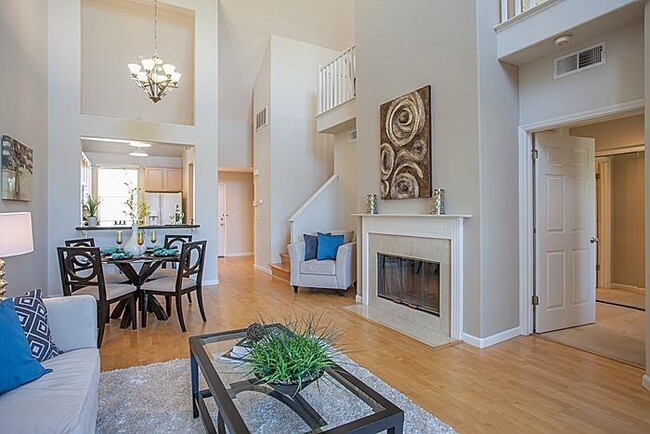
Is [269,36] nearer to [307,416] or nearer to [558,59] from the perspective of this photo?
[558,59]

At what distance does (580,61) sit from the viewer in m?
3.12

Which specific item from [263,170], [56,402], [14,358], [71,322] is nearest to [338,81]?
[263,170]

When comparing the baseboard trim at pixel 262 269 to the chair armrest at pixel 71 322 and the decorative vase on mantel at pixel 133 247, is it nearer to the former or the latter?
the decorative vase on mantel at pixel 133 247

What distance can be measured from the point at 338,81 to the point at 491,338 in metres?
4.64

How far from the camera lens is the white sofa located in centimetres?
137

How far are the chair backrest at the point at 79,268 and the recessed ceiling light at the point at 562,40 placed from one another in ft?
14.1

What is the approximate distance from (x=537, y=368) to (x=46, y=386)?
313cm

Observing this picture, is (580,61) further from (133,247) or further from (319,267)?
(133,247)

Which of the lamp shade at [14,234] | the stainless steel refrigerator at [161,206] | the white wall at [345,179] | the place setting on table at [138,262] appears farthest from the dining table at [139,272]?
the stainless steel refrigerator at [161,206]

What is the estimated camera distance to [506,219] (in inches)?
138

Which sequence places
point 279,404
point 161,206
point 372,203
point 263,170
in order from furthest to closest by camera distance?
point 161,206 → point 263,170 → point 372,203 → point 279,404

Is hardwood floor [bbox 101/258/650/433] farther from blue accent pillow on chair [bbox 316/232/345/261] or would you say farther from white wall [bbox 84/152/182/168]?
white wall [bbox 84/152/182/168]

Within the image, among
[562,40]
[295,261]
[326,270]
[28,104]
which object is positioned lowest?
[326,270]

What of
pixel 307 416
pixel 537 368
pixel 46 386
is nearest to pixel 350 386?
pixel 307 416
